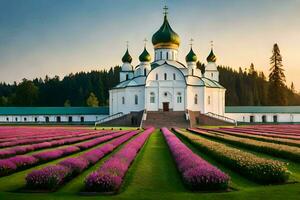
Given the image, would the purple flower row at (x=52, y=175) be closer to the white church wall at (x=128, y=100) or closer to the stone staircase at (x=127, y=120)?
the stone staircase at (x=127, y=120)

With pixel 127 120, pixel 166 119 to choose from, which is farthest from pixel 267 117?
pixel 127 120

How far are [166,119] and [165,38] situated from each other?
65.9 feet

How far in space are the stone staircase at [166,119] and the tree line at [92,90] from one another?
155ft

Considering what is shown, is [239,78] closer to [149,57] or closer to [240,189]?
[149,57]

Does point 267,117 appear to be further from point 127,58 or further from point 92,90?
point 92,90

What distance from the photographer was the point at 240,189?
438 inches

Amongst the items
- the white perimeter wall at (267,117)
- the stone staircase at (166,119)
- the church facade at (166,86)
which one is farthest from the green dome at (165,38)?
the white perimeter wall at (267,117)

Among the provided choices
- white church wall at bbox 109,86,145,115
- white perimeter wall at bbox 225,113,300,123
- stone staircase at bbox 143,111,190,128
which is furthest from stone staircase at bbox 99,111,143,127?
white perimeter wall at bbox 225,113,300,123

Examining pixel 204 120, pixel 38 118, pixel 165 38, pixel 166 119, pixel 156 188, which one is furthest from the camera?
pixel 38 118

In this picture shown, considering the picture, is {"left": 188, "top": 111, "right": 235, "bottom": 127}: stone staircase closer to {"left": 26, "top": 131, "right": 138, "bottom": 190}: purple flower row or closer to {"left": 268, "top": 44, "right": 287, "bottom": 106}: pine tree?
{"left": 268, "top": 44, "right": 287, "bottom": 106}: pine tree

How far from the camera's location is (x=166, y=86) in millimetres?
73000

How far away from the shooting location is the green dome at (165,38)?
258 ft

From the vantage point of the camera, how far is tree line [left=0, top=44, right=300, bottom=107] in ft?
392

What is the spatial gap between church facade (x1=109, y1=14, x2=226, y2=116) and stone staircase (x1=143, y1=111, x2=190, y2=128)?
4.03 meters
